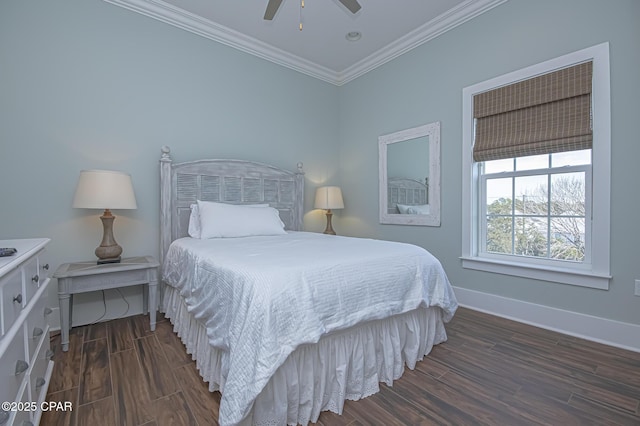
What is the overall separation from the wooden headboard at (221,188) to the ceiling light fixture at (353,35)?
162 cm

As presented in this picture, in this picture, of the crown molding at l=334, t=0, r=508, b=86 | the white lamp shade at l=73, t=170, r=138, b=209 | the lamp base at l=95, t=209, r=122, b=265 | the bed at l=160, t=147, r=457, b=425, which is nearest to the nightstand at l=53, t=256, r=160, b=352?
the lamp base at l=95, t=209, r=122, b=265

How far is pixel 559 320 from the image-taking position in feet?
8.00

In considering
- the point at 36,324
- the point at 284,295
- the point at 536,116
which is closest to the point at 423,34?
the point at 536,116

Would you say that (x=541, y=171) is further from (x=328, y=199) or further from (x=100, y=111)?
(x=100, y=111)

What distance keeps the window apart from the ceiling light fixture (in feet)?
4.58

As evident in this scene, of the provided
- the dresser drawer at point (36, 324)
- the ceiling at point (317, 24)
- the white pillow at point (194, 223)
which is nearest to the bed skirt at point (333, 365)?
the dresser drawer at point (36, 324)

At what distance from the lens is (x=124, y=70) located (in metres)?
2.82

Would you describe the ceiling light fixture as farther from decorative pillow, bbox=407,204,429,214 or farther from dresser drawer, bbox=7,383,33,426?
dresser drawer, bbox=7,383,33,426

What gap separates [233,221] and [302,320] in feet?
5.88

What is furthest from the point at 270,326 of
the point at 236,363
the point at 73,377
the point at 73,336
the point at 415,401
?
the point at 73,336

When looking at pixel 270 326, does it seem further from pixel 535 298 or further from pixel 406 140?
pixel 406 140

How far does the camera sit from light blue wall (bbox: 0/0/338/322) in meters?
2.40

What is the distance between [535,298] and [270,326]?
97.9 inches

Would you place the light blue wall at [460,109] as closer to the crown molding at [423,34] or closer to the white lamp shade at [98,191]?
the crown molding at [423,34]
